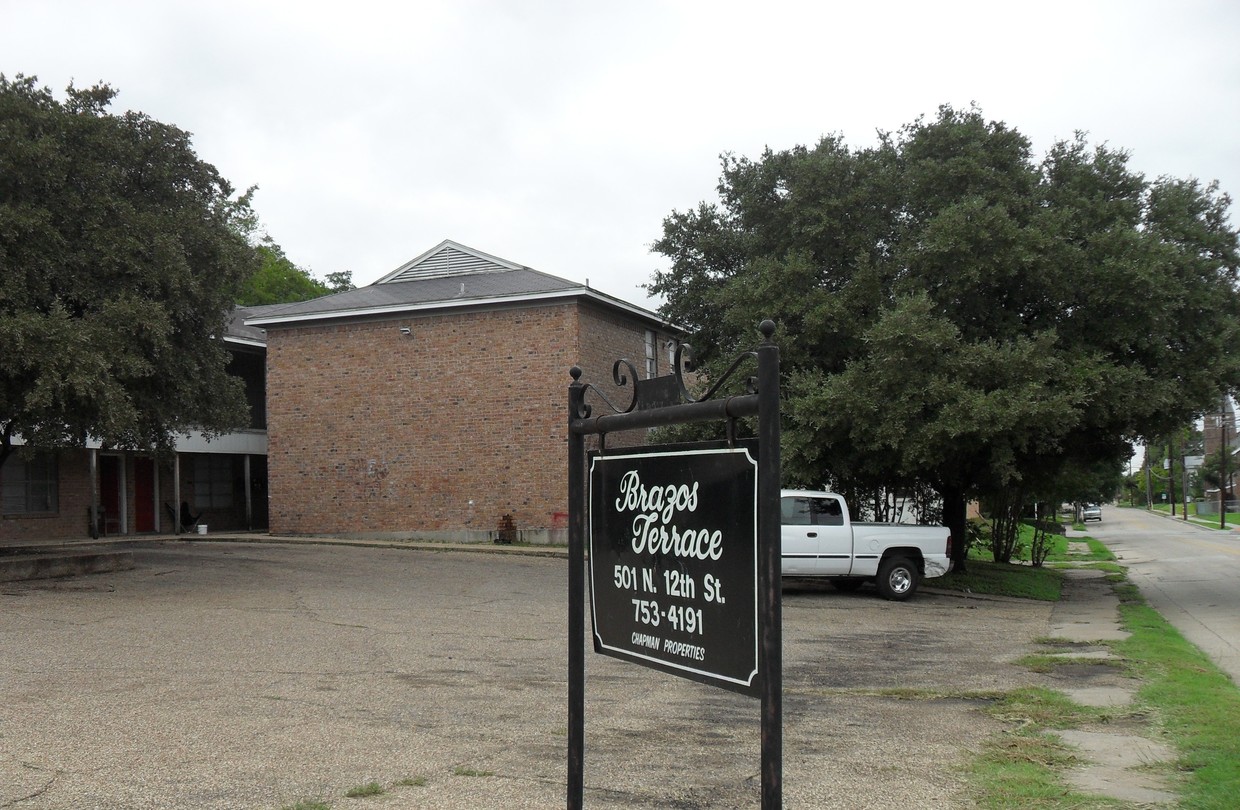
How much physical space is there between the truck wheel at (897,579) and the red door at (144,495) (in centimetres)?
2323

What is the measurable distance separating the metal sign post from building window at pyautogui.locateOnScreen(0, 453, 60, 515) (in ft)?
92.5

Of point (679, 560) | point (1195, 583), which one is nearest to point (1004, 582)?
point (1195, 583)

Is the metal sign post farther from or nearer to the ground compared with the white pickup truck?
farther from the ground

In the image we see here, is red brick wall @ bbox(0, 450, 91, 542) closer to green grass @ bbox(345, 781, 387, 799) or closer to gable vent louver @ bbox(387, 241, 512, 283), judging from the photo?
gable vent louver @ bbox(387, 241, 512, 283)

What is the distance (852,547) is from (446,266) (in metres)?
17.4

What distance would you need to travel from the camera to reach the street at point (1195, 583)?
48.3 feet

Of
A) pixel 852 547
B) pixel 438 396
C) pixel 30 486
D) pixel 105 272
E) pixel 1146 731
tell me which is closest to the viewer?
pixel 1146 731

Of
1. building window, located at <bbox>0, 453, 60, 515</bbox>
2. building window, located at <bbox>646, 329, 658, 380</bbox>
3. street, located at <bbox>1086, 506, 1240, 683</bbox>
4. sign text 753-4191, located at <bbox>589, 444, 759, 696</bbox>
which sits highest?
building window, located at <bbox>646, 329, 658, 380</bbox>

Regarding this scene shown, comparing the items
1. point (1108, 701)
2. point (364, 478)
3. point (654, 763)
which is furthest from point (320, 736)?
point (364, 478)

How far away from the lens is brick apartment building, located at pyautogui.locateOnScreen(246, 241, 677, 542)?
27219 millimetres

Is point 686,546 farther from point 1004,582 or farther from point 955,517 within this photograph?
point 955,517

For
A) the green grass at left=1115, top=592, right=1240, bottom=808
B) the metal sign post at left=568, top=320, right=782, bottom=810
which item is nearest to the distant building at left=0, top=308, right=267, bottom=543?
the green grass at left=1115, top=592, right=1240, bottom=808

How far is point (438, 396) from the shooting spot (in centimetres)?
2839

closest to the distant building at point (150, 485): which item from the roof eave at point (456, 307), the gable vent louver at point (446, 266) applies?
the roof eave at point (456, 307)
